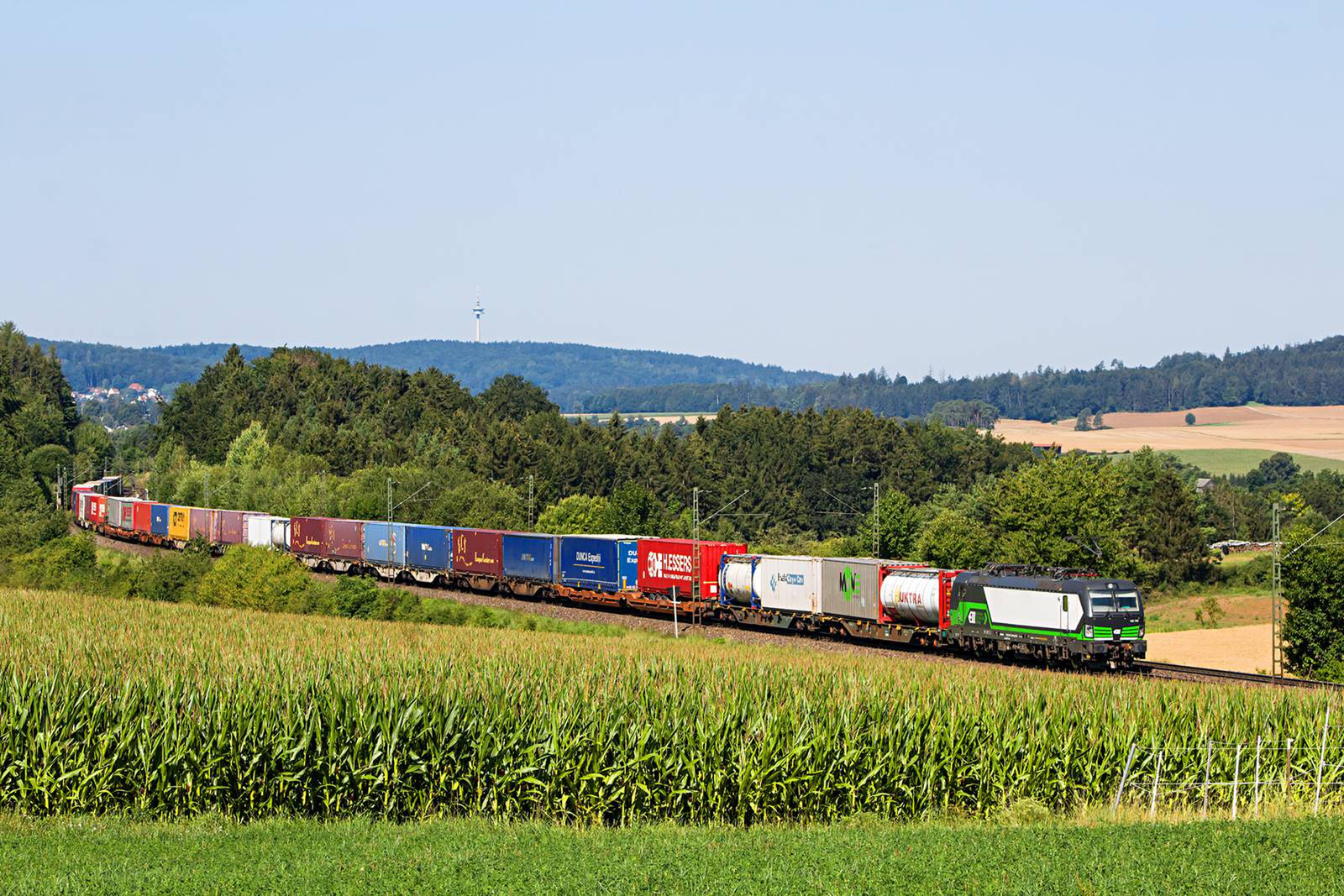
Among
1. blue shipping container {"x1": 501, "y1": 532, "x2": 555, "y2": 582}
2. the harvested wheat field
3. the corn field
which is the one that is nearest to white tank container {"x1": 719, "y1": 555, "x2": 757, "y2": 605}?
blue shipping container {"x1": 501, "y1": 532, "x2": 555, "y2": 582}

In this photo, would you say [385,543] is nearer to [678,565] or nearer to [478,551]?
[478,551]

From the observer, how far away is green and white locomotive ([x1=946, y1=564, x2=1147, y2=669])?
1842 inches

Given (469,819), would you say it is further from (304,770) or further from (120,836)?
(120,836)

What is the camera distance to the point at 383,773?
2845 cm

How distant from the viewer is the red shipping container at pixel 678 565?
63.6 meters

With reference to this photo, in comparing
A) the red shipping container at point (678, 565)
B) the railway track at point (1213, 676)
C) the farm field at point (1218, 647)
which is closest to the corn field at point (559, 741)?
the railway track at point (1213, 676)

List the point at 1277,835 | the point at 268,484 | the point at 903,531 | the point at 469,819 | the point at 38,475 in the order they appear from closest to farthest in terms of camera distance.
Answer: the point at 1277,835 < the point at 469,819 < the point at 903,531 < the point at 268,484 < the point at 38,475

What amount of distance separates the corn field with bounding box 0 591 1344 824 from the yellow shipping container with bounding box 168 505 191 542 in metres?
76.9

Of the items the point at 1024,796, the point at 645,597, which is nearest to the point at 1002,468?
the point at 645,597

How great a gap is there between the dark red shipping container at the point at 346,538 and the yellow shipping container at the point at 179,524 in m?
22.2

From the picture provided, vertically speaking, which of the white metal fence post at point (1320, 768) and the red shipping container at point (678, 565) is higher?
the red shipping container at point (678, 565)

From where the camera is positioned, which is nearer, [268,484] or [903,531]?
[903,531]

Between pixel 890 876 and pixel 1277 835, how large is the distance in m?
7.60

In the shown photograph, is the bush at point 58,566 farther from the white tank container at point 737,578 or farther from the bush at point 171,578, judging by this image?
the white tank container at point 737,578
